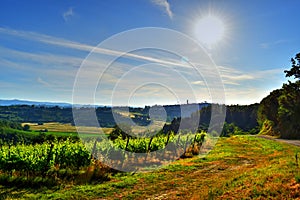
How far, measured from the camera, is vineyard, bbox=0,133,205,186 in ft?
44.0

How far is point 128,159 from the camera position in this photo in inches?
754

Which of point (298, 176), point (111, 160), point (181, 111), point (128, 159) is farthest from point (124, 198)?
point (181, 111)

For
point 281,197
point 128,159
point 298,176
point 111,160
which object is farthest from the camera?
point 128,159

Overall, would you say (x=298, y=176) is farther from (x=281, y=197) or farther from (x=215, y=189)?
(x=215, y=189)

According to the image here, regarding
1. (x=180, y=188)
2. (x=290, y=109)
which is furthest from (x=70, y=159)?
(x=290, y=109)

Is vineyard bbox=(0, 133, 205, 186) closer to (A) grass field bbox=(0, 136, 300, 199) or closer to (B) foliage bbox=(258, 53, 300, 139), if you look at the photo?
(A) grass field bbox=(0, 136, 300, 199)

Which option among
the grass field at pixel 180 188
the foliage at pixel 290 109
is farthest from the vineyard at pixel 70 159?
the foliage at pixel 290 109

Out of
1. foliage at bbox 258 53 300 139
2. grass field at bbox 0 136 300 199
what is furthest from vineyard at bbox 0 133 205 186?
foliage at bbox 258 53 300 139

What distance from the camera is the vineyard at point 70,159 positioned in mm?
13398

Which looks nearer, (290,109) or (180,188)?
(180,188)

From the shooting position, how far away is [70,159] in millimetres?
15477

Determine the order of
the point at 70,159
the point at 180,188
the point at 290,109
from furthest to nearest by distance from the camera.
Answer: the point at 290,109
the point at 70,159
the point at 180,188

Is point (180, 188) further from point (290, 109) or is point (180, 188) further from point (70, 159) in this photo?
point (290, 109)

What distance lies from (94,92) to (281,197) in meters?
9.65
